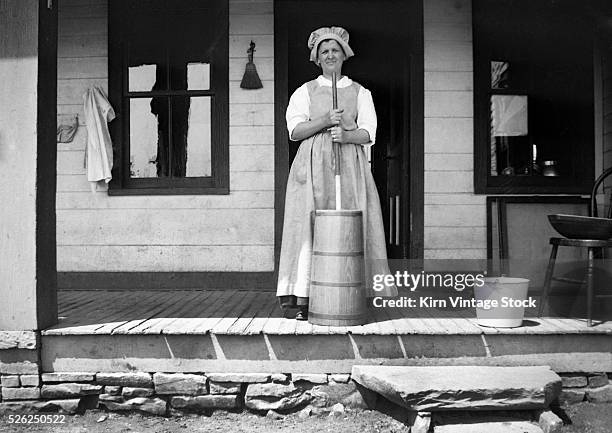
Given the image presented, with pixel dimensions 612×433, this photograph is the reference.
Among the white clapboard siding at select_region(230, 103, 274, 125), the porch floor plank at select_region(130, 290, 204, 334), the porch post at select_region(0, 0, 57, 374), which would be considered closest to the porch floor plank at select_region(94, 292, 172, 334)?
the porch floor plank at select_region(130, 290, 204, 334)

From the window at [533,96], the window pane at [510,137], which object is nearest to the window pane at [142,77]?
the window at [533,96]

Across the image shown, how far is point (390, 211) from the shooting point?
5.11m

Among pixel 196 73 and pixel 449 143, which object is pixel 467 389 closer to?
pixel 449 143

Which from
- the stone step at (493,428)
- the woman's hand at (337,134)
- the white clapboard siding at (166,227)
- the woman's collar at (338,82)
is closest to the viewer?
the stone step at (493,428)

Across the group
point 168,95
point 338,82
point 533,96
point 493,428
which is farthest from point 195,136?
point 493,428

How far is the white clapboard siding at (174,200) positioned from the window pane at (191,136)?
0.72 ft

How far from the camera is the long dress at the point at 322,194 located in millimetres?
3054

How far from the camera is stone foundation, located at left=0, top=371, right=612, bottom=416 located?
284 centimetres

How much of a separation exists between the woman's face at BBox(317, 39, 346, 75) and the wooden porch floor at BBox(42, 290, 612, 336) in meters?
1.41

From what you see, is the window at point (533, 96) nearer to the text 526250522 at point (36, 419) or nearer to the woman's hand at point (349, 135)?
the woman's hand at point (349, 135)

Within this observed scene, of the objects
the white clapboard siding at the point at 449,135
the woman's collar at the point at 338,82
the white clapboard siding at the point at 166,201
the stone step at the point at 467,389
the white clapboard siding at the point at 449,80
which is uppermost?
the white clapboard siding at the point at 449,80

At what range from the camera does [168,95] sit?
4520 mm

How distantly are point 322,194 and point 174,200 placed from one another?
1.83m

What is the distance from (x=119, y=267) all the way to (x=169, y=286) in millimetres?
443
